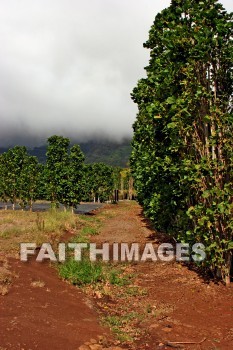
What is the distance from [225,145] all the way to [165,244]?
7796mm

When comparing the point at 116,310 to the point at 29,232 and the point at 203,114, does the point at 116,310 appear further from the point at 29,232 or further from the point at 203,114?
the point at 29,232

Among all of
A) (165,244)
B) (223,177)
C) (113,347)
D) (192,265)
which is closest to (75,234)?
(165,244)

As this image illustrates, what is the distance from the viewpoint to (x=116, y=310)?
716cm

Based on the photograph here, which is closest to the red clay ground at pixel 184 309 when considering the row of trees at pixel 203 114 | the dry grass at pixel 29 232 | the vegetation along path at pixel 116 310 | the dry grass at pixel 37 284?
the vegetation along path at pixel 116 310

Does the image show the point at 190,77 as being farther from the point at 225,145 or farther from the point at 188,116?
the point at 225,145

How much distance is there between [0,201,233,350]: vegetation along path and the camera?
5371mm

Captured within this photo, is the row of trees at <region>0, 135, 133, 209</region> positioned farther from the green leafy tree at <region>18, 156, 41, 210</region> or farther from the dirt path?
the dirt path

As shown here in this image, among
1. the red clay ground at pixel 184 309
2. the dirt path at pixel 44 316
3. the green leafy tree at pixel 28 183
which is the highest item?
the green leafy tree at pixel 28 183

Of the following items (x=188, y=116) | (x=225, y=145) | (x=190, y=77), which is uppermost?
(x=190, y=77)

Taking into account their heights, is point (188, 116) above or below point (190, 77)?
below

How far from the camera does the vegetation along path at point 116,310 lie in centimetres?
537

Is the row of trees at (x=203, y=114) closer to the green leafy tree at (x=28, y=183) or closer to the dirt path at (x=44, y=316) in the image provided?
the dirt path at (x=44, y=316)

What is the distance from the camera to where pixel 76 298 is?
7.46 metres

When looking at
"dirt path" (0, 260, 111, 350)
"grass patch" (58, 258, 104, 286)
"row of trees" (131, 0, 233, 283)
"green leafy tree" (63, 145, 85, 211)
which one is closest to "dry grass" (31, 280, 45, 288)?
"dirt path" (0, 260, 111, 350)
